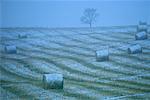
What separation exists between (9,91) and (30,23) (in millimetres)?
50312

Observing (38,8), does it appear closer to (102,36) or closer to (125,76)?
(102,36)

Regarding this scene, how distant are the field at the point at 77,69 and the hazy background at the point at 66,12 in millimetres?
18894

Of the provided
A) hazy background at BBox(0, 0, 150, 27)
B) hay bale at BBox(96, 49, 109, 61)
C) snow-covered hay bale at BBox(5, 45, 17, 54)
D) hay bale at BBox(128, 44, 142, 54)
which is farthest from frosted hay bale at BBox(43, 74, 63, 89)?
hazy background at BBox(0, 0, 150, 27)

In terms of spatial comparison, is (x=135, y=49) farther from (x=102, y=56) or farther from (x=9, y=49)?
(x=9, y=49)

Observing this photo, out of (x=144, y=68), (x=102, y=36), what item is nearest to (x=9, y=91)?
(x=144, y=68)

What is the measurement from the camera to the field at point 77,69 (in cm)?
2202

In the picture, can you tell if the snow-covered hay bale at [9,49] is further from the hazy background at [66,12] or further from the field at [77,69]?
the hazy background at [66,12]

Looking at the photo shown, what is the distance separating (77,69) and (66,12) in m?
52.2

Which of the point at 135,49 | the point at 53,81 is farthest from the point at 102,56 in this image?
the point at 53,81

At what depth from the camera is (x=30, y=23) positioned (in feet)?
238

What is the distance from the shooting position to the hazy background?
72188 millimetres

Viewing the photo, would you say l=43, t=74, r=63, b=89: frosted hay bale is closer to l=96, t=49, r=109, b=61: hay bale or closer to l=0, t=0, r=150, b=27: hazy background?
l=96, t=49, r=109, b=61: hay bale

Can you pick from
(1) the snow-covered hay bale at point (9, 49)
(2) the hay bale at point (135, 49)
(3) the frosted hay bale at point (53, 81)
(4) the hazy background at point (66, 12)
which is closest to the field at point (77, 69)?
(3) the frosted hay bale at point (53, 81)

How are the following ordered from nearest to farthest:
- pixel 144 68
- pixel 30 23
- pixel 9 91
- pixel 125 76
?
pixel 9 91
pixel 125 76
pixel 144 68
pixel 30 23
